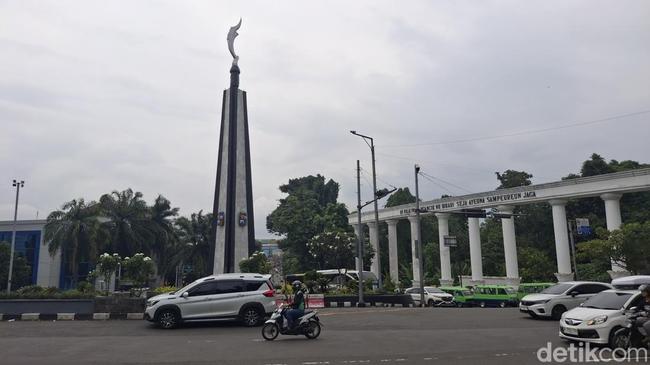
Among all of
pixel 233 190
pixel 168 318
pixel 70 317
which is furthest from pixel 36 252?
pixel 168 318

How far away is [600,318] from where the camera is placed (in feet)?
37.5

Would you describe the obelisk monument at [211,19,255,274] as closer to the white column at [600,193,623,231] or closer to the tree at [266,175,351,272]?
the white column at [600,193,623,231]

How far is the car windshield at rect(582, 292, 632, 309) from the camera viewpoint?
39.6 ft

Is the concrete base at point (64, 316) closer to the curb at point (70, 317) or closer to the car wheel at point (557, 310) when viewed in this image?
the curb at point (70, 317)

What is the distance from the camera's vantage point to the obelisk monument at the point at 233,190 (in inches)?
1358

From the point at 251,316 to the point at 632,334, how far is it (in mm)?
10884

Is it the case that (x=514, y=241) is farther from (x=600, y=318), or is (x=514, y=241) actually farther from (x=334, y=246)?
(x=600, y=318)

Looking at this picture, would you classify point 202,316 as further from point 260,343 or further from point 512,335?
point 512,335

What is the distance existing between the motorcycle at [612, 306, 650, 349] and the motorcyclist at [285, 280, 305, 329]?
7.32 metres

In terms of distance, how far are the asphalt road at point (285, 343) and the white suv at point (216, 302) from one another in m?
0.45

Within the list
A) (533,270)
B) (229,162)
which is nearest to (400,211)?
(533,270)

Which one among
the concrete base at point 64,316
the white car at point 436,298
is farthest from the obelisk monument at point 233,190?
the concrete base at point 64,316

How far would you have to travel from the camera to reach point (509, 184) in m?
63.6

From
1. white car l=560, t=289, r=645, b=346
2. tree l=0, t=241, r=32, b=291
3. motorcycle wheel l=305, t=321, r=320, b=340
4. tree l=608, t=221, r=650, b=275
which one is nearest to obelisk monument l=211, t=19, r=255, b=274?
motorcycle wheel l=305, t=321, r=320, b=340
